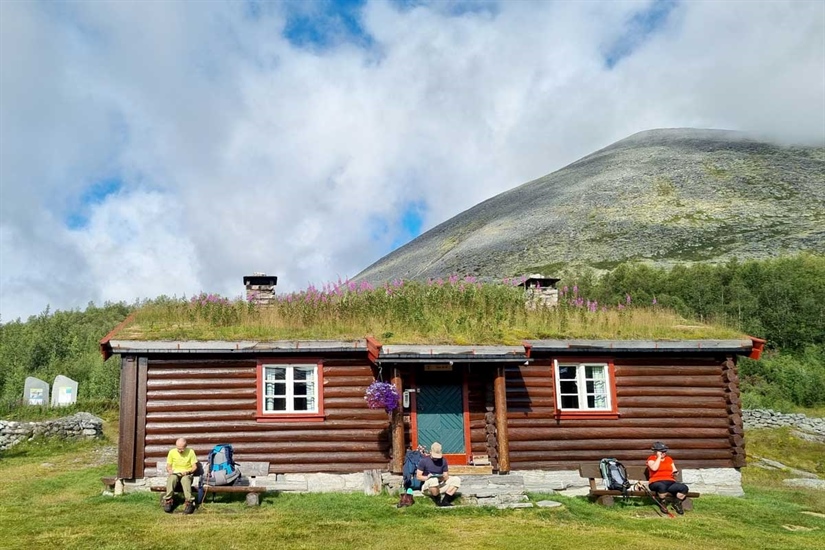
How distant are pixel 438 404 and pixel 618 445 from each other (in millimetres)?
4191

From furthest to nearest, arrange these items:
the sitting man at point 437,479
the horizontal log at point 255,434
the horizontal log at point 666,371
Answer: the horizontal log at point 666,371
the horizontal log at point 255,434
the sitting man at point 437,479

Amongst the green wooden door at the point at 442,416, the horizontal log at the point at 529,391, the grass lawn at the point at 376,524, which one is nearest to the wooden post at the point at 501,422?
the horizontal log at the point at 529,391

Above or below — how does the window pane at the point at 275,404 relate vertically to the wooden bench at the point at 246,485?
above

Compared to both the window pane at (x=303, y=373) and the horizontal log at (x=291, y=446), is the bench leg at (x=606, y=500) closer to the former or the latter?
the horizontal log at (x=291, y=446)

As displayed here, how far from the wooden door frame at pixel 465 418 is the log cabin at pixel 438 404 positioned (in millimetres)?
25

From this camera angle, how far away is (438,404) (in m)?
16.0

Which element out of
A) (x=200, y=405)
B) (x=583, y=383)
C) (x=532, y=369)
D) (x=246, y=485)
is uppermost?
(x=532, y=369)

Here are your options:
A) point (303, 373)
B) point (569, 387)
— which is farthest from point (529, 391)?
point (303, 373)

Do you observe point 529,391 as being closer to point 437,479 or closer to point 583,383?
→ point 583,383

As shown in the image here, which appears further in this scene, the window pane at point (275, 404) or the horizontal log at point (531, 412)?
the horizontal log at point (531, 412)

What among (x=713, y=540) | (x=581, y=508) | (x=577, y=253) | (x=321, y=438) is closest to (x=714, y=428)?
(x=581, y=508)

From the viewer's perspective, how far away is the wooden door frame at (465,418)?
51.4 ft

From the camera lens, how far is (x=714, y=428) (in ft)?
54.0

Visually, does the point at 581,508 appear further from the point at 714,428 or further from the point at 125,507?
the point at 125,507
